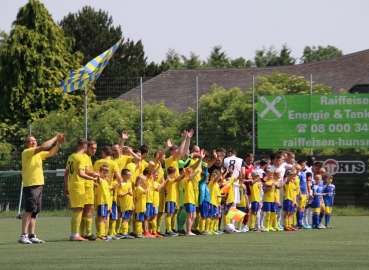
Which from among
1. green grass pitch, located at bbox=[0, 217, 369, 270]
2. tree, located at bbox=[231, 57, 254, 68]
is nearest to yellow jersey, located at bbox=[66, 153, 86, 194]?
green grass pitch, located at bbox=[0, 217, 369, 270]

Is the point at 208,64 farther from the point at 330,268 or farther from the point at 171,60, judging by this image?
the point at 330,268

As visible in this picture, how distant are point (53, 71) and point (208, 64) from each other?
46794mm

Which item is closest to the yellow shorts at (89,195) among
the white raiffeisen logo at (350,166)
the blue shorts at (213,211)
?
the blue shorts at (213,211)

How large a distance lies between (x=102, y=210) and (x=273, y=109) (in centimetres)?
1354

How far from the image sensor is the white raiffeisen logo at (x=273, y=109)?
97.1ft

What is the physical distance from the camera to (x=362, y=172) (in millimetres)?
29797

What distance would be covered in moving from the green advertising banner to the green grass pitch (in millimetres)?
11734

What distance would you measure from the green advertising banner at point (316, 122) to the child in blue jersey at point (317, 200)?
6.12m

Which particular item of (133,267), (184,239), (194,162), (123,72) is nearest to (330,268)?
(133,267)

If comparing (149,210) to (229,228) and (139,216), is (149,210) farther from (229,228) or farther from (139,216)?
(229,228)

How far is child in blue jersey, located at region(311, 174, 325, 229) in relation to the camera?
22.9 meters

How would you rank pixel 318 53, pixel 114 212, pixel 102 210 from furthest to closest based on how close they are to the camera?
1. pixel 318 53
2. pixel 114 212
3. pixel 102 210

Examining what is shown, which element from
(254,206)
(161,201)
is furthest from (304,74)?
(161,201)

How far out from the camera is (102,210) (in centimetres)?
1692
